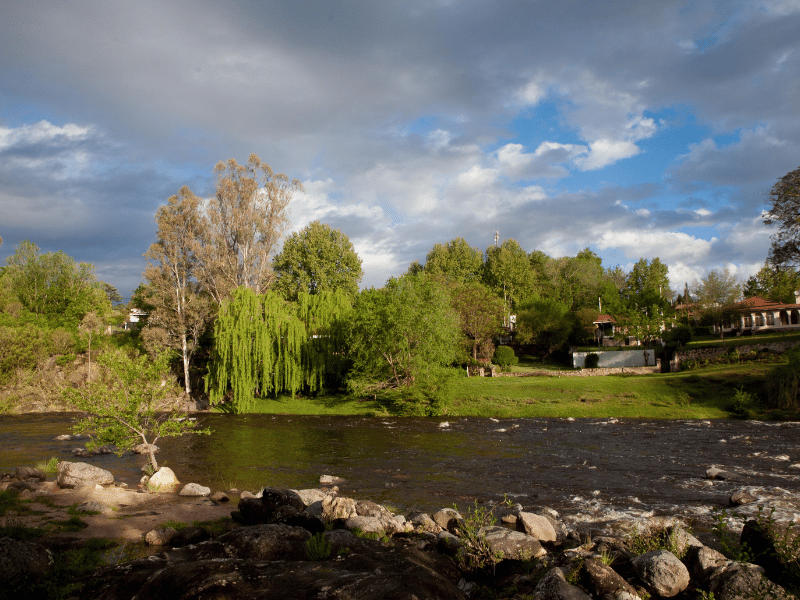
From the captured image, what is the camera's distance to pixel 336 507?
40.2 feet

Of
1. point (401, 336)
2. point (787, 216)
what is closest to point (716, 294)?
point (787, 216)

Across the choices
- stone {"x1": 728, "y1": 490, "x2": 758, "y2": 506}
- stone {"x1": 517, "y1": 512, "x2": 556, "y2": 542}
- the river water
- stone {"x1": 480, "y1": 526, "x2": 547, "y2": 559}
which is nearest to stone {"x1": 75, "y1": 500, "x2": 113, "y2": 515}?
the river water

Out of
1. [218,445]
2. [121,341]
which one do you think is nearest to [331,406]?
[218,445]

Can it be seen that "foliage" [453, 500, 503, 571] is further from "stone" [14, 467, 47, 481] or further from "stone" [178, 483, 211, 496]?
"stone" [14, 467, 47, 481]

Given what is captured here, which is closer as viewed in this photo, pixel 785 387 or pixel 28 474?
pixel 28 474

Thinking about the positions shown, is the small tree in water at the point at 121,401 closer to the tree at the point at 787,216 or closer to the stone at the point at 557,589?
the stone at the point at 557,589

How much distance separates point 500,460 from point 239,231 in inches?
1479

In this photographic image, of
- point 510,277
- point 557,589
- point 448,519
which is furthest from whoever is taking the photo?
point 510,277

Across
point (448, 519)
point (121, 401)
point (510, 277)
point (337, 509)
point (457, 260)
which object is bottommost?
point (448, 519)

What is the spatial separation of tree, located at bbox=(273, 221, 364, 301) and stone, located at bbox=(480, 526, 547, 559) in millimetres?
55342

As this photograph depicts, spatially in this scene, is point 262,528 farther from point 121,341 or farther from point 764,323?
point 764,323

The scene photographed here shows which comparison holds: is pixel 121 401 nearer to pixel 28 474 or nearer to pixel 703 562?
pixel 28 474

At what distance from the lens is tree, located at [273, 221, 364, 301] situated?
6469cm

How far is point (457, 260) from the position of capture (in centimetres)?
8912
